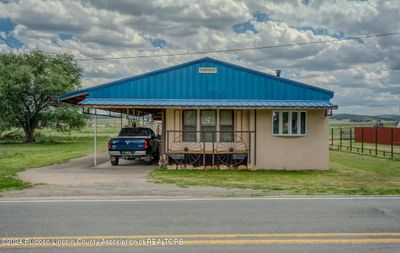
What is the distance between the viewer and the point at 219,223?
311 inches

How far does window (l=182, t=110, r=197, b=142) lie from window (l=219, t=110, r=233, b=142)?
115cm

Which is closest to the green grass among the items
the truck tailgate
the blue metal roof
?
the truck tailgate

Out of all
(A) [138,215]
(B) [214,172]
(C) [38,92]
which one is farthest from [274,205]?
(C) [38,92]

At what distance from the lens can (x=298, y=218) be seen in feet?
27.5

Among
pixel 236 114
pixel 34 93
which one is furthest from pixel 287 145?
pixel 34 93

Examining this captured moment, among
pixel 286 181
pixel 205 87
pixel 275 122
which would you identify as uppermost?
pixel 205 87

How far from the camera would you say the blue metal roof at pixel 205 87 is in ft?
66.4

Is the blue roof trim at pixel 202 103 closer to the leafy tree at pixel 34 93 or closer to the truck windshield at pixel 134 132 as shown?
the truck windshield at pixel 134 132

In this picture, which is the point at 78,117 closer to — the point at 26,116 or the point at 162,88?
the point at 26,116

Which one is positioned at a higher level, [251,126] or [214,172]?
[251,126]

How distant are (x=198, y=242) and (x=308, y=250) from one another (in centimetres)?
152

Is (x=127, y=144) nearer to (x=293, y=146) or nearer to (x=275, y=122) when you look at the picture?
(x=275, y=122)

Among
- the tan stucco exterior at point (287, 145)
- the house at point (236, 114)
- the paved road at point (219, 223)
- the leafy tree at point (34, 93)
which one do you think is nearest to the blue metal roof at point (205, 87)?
the house at point (236, 114)

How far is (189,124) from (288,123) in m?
4.30
